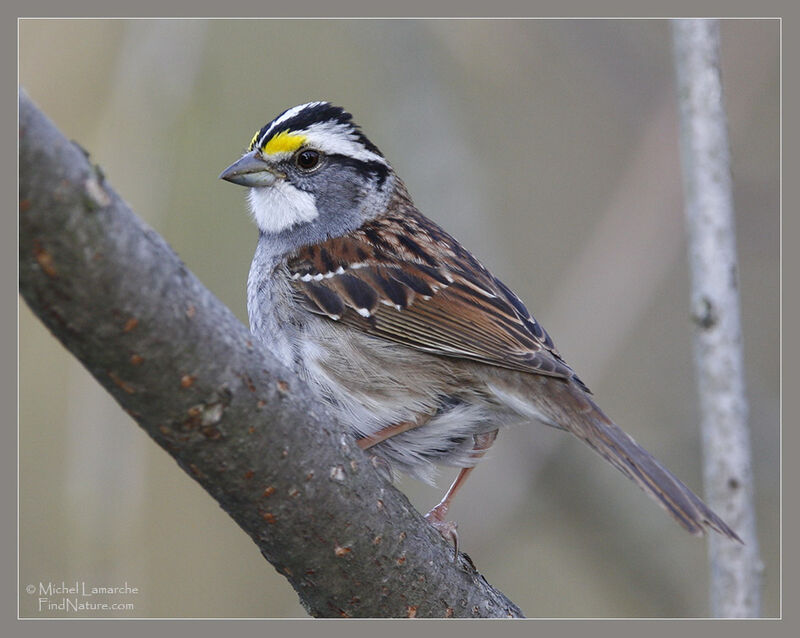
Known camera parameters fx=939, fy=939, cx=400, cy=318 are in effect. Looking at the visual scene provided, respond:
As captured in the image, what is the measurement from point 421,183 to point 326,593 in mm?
3234

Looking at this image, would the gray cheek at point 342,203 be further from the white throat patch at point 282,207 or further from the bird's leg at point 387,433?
the bird's leg at point 387,433

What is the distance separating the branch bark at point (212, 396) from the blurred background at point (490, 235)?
1.37 meters

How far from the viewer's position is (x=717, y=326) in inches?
140

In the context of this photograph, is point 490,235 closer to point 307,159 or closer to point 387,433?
point 307,159

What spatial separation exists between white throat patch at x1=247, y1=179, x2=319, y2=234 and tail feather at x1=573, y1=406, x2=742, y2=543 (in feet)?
5.30

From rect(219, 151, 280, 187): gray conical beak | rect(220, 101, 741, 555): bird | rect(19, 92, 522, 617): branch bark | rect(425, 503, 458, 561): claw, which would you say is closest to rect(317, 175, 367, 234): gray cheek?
rect(220, 101, 741, 555): bird

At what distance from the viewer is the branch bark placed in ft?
5.89

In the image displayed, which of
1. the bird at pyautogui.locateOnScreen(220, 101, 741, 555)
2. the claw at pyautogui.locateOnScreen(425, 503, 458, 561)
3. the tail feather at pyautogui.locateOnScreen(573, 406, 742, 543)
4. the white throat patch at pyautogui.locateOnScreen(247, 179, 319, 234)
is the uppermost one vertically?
the white throat patch at pyautogui.locateOnScreen(247, 179, 319, 234)

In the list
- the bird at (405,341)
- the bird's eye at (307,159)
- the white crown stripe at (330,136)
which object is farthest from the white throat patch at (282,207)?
the white crown stripe at (330,136)

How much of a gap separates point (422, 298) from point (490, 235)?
6.19ft

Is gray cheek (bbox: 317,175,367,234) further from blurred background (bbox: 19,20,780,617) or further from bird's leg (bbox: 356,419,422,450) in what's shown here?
bird's leg (bbox: 356,419,422,450)

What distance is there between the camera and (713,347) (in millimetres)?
3561

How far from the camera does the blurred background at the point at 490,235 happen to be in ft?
A: 14.4

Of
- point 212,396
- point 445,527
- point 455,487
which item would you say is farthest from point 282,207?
point 212,396
